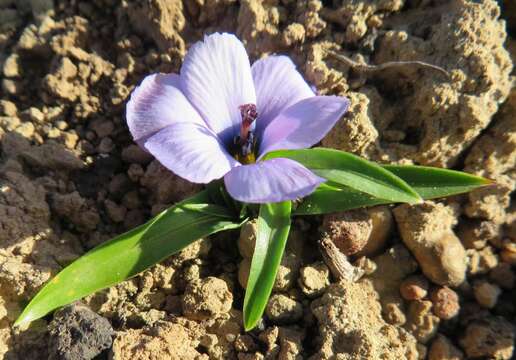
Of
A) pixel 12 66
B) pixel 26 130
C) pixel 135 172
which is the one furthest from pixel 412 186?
pixel 12 66

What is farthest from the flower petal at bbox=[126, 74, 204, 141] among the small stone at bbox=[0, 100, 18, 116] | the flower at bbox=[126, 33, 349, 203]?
the small stone at bbox=[0, 100, 18, 116]

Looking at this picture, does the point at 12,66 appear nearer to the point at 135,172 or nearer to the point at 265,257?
the point at 135,172

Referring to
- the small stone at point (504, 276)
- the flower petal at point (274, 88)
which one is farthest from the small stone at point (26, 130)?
the small stone at point (504, 276)

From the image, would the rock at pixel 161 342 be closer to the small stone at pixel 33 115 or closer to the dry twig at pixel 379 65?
the small stone at pixel 33 115

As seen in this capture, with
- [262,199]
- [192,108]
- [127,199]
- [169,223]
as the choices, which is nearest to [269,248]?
[262,199]

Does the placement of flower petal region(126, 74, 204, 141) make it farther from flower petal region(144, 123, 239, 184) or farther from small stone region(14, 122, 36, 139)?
small stone region(14, 122, 36, 139)

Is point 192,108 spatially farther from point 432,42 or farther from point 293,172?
point 432,42

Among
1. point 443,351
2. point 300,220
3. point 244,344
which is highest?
point 300,220
